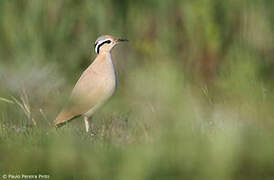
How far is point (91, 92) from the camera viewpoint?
3.93m

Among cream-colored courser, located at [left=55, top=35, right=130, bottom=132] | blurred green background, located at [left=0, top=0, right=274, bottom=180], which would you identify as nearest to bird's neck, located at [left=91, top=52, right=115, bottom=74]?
cream-colored courser, located at [left=55, top=35, right=130, bottom=132]

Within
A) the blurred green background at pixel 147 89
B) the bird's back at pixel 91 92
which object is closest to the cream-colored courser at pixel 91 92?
the bird's back at pixel 91 92

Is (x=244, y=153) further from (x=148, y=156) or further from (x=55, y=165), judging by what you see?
(x=55, y=165)

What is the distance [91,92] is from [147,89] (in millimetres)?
372

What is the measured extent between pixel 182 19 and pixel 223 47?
0.46 metres

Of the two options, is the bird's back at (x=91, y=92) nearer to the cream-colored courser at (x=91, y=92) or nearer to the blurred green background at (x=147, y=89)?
the cream-colored courser at (x=91, y=92)

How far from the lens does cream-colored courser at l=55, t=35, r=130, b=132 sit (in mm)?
3904

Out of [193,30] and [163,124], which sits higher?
[193,30]

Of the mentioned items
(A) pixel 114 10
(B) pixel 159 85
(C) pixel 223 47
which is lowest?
(B) pixel 159 85

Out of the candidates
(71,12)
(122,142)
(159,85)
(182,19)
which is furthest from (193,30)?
(122,142)

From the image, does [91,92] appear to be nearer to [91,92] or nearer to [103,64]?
[91,92]

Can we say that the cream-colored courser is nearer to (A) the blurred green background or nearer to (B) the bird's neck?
(B) the bird's neck

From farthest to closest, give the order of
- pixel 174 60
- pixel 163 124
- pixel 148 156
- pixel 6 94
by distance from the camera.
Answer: pixel 174 60
pixel 6 94
pixel 163 124
pixel 148 156

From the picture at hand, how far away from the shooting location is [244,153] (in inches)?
108
